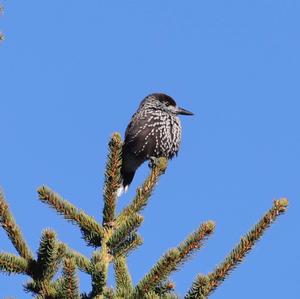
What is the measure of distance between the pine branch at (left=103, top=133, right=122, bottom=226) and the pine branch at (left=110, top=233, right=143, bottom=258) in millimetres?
155

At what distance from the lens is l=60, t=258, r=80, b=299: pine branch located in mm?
2377

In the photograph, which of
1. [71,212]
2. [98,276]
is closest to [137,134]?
[71,212]

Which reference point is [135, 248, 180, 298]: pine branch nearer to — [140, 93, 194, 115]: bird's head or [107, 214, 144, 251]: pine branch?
[107, 214, 144, 251]: pine branch

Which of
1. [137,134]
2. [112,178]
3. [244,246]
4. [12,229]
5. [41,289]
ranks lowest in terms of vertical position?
[41,289]

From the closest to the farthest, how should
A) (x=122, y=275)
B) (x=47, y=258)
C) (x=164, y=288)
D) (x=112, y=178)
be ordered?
1. (x=47, y=258)
2. (x=164, y=288)
3. (x=122, y=275)
4. (x=112, y=178)

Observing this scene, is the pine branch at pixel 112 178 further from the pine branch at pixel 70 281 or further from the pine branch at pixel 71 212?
the pine branch at pixel 70 281

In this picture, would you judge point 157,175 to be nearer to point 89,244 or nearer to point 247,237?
point 89,244

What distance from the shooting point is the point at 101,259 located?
269 centimetres

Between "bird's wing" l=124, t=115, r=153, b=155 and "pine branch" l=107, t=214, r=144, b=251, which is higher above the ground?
"bird's wing" l=124, t=115, r=153, b=155

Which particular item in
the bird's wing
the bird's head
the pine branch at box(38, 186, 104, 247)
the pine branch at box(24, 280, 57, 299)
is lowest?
the pine branch at box(24, 280, 57, 299)

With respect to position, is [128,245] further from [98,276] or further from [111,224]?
[98,276]

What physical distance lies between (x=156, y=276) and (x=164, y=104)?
5.02m

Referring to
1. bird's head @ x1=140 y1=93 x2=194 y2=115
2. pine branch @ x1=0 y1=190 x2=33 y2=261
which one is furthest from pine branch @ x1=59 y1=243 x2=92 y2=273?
bird's head @ x1=140 y1=93 x2=194 y2=115

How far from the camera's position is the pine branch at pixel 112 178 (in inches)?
124
